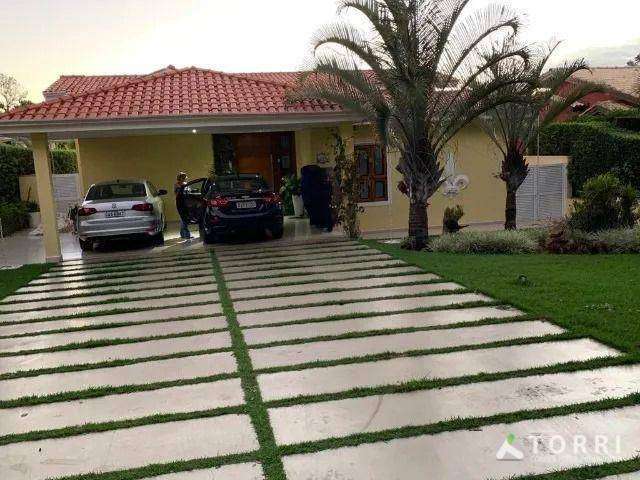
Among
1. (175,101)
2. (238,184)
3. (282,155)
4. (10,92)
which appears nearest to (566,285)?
(238,184)

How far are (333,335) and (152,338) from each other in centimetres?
198

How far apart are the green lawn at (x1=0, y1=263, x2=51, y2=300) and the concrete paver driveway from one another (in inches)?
58.4

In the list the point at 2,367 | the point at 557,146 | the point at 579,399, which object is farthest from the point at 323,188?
the point at 557,146

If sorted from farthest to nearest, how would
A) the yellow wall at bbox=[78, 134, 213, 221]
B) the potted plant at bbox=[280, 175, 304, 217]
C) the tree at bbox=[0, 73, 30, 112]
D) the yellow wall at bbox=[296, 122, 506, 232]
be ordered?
the tree at bbox=[0, 73, 30, 112]
the yellow wall at bbox=[78, 134, 213, 221]
the potted plant at bbox=[280, 175, 304, 217]
the yellow wall at bbox=[296, 122, 506, 232]

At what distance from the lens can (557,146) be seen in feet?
72.9

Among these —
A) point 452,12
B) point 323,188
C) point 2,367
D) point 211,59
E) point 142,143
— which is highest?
point 211,59

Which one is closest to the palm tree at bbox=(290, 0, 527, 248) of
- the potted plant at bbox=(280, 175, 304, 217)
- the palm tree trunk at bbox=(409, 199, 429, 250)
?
the palm tree trunk at bbox=(409, 199, 429, 250)

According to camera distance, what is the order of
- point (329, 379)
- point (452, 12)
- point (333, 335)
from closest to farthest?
point (329, 379), point (333, 335), point (452, 12)

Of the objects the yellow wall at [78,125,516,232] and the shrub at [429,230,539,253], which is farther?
the yellow wall at [78,125,516,232]

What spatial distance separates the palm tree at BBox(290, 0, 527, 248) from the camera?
10000 mm

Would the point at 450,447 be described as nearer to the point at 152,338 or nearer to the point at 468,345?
the point at 468,345

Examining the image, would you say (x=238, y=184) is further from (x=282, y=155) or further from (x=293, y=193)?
(x=282, y=155)

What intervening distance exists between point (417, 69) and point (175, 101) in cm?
516

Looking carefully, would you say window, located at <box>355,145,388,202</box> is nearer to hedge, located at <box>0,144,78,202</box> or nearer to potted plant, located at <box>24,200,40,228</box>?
Answer: potted plant, located at <box>24,200,40,228</box>
